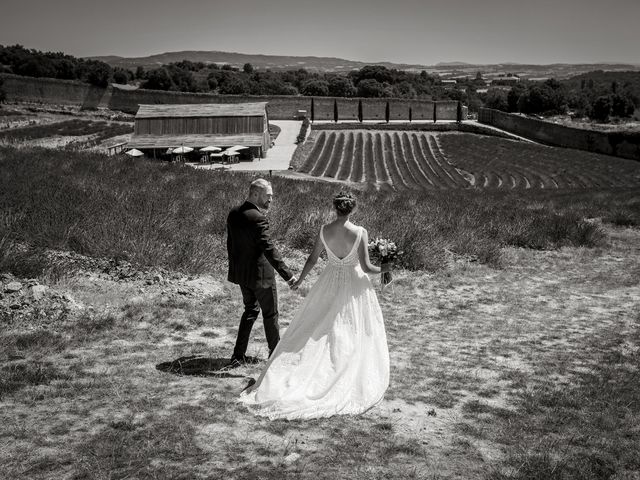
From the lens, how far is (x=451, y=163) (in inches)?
2464

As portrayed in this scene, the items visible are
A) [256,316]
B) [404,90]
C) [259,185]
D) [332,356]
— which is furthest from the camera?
[404,90]

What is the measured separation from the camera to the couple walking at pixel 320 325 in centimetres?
535

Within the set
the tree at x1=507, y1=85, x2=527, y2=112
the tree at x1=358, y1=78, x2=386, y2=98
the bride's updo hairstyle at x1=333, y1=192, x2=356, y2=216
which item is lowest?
the bride's updo hairstyle at x1=333, y1=192, x2=356, y2=216

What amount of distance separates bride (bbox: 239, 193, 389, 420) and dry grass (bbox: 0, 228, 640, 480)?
0.90ft

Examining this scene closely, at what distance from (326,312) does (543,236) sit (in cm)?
969

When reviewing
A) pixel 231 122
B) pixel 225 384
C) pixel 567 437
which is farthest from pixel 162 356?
pixel 231 122

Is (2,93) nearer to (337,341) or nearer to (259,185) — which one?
(259,185)

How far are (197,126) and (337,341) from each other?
52.6 metres

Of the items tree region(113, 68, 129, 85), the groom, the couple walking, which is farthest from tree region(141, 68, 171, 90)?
the couple walking

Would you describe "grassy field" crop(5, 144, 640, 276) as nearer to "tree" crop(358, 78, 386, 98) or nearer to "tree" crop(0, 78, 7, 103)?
"tree" crop(0, 78, 7, 103)

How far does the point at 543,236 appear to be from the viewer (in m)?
14.0

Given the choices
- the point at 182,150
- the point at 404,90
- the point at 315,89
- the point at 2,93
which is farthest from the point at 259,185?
the point at 404,90

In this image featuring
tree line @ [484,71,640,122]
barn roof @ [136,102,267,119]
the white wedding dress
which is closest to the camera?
the white wedding dress

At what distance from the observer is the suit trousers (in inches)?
241
